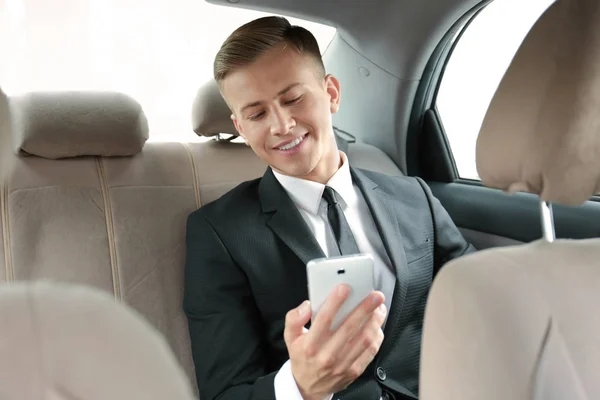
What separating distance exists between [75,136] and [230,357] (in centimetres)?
66

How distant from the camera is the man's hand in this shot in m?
1.08

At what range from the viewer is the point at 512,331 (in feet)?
2.60

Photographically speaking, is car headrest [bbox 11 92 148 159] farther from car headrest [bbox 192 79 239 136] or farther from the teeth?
the teeth

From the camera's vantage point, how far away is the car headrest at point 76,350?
646mm

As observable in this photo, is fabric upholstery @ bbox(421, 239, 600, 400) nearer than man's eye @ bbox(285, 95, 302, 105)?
Yes

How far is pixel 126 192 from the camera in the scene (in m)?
1.62

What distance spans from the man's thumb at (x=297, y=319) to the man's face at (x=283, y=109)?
19.1 inches

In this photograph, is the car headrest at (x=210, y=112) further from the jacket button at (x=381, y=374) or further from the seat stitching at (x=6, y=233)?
the jacket button at (x=381, y=374)

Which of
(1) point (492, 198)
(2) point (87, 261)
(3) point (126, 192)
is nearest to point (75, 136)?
(3) point (126, 192)

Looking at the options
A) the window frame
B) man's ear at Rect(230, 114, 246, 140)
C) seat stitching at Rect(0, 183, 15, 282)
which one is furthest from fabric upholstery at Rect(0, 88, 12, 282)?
the window frame

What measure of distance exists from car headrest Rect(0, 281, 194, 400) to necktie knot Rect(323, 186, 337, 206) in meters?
0.85

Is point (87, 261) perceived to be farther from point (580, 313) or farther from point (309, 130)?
point (580, 313)

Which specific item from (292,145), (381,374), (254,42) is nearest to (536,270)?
(381,374)

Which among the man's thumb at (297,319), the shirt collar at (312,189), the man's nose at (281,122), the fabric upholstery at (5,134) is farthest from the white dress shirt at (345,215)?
the fabric upholstery at (5,134)
